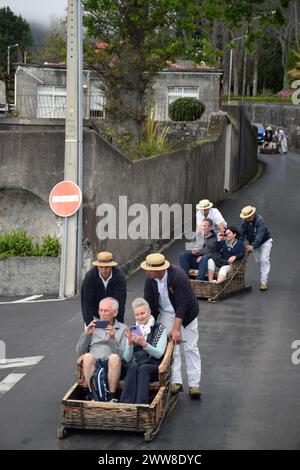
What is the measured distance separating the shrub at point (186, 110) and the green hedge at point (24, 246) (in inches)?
724

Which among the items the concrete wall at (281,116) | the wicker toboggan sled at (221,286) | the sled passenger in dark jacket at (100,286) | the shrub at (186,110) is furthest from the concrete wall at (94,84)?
the sled passenger in dark jacket at (100,286)

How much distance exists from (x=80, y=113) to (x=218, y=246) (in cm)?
359

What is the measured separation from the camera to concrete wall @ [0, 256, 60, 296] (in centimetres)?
1773

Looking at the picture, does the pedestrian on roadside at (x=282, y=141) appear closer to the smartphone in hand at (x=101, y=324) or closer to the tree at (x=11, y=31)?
the tree at (x=11, y=31)

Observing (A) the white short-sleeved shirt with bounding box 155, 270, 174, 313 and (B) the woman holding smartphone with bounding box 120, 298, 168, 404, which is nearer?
(B) the woman holding smartphone with bounding box 120, 298, 168, 404

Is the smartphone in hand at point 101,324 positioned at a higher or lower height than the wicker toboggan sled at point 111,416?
higher

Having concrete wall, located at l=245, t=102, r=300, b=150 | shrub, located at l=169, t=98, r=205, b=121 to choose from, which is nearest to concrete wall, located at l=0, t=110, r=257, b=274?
shrub, located at l=169, t=98, r=205, b=121

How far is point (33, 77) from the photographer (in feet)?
128

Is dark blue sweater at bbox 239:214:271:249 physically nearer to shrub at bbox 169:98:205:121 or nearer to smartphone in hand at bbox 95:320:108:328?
smartphone in hand at bbox 95:320:108:328

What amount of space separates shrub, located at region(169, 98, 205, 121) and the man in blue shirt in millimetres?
18754

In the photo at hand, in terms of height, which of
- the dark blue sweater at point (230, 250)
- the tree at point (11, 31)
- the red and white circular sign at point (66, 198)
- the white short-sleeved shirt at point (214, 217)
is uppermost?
the tree at point (11, 31)

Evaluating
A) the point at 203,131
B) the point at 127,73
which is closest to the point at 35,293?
the point at 127,73

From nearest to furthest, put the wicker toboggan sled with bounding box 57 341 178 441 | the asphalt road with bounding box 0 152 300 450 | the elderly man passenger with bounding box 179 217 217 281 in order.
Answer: the wicker toboggan sled with bounding box 57 341 178 441 → the asphalt road with bounding box 0 152 300 450 → the elderly man passenger with bounding box 179 217 217 281

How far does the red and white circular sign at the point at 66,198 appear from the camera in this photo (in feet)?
55.9
